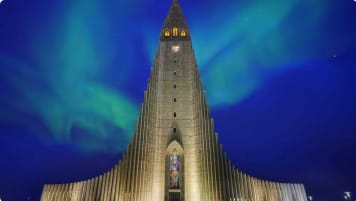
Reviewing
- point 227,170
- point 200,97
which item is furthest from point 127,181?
point 200,97

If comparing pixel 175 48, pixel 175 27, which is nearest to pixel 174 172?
pixel 175 48

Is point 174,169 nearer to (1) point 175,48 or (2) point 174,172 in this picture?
(2) point 174,172

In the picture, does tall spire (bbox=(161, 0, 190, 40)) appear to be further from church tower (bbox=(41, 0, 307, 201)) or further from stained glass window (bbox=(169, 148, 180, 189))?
stained glass window (bbox=(169, 148, 180, 189))

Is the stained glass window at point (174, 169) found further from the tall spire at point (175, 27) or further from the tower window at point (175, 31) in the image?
the tower window at point (175, 31)

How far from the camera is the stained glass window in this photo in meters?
22.4

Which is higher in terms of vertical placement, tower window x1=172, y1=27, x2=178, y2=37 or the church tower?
tower window x1=172, y1=27, x2=178, y2=37

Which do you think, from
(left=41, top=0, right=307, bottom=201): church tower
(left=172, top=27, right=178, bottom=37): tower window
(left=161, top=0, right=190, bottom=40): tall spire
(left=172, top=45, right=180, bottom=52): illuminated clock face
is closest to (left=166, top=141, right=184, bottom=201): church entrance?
(left=41, top=0, right=307, bottom=201): church tower

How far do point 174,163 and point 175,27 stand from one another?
634 inches

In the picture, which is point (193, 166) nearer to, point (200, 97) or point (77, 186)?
point (200, 97)

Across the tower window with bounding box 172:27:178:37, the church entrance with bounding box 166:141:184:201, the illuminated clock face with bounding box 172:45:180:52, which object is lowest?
the church entrance with bounding box 166:141:184:201

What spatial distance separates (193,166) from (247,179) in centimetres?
495

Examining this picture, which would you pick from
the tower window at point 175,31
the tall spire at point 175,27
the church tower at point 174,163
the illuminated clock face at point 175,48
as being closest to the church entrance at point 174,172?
the church tower at point 174,163

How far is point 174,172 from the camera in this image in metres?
22.7

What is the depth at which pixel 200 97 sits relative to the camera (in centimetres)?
2381
